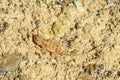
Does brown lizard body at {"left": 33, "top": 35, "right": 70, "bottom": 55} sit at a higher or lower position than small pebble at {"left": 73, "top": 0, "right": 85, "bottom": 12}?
lower

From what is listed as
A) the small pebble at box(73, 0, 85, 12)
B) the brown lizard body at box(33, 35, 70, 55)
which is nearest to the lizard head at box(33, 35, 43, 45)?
the brown lizard body at box(33, 35, 70, 55)

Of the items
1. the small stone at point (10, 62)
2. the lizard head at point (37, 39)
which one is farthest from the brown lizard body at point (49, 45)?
the small stone at point (10, 62)

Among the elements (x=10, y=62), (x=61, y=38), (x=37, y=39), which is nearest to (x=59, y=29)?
(x=61, y=38)

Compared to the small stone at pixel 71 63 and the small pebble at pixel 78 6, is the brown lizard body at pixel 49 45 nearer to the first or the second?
the small stone at pixel 71 63

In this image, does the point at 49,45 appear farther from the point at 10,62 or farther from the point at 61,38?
the point at 10,62

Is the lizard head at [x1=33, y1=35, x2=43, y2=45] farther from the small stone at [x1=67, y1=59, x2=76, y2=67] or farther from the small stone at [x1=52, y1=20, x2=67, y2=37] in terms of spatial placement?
the small stone at [x1=67, y1=59, x2=76, y2=67]

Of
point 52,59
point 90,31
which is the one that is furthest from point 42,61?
point 90,31

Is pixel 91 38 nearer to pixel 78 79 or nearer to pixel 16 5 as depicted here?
pixel 78 79
